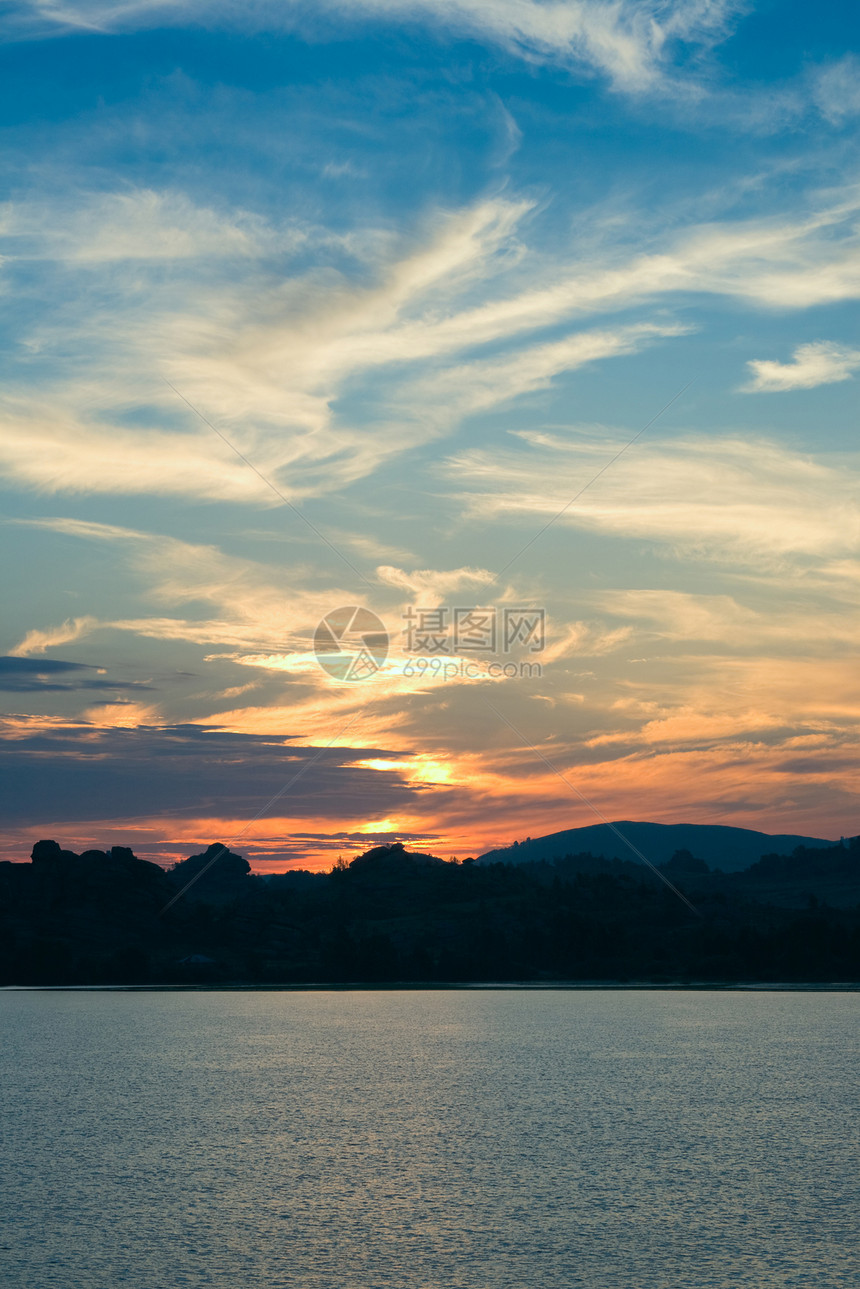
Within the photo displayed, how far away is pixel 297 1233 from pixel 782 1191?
26820 mm

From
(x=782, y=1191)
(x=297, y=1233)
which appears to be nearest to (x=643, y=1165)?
(x=782, y=1191)

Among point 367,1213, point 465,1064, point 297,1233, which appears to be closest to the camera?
point 297,1233

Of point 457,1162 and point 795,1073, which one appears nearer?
point 457,1162

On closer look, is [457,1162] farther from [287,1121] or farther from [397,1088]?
[397,1088]

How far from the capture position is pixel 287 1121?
9125 cm

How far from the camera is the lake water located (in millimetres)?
46375

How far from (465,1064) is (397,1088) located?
95.5 feet

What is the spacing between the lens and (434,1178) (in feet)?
217

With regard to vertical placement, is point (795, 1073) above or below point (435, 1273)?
below

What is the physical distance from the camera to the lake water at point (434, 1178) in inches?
1826

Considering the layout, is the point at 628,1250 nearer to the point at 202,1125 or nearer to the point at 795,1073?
the point at 202,1125

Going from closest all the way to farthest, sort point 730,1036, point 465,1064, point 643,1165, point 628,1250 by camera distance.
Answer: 1. point 628,1250
2. point 643,1165
3. point 465,1064
4. point 730,1036

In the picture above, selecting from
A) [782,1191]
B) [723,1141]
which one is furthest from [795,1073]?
[782,1191]

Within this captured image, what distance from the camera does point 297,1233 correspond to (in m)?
52.2
